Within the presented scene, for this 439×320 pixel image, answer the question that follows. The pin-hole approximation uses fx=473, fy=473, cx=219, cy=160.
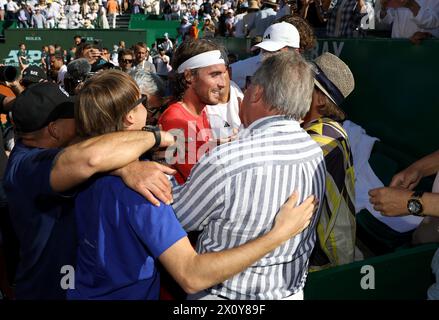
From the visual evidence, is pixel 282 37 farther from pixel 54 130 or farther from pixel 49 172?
pixel 49 172

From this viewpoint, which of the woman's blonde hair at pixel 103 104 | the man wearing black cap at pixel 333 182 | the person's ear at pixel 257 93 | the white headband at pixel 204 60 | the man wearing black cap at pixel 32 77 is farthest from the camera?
the man wearing black cap at pixel 32 77

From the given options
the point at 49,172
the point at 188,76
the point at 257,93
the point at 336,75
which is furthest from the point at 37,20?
the point at 257,93

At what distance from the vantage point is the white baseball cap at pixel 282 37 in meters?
4.16

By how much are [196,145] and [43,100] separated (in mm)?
932

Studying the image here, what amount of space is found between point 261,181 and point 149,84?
2.64 metres

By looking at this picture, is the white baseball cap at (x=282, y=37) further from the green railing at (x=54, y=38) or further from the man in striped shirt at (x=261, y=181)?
the green railing at (x=54, y=38)

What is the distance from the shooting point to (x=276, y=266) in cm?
202

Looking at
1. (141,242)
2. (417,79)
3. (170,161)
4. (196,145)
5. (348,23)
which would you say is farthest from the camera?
(348,23)

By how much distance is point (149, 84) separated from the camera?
14.0 ft

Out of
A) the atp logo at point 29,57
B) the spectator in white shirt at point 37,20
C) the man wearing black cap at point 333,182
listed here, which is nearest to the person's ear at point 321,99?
the man wearing black cap at point 333,182

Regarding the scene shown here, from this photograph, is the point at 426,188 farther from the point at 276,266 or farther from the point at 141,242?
the point at 141,242

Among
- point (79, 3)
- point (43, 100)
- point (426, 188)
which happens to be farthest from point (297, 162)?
point (79, 3)

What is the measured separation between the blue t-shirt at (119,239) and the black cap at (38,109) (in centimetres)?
55

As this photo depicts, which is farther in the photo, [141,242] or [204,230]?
[204,230]
